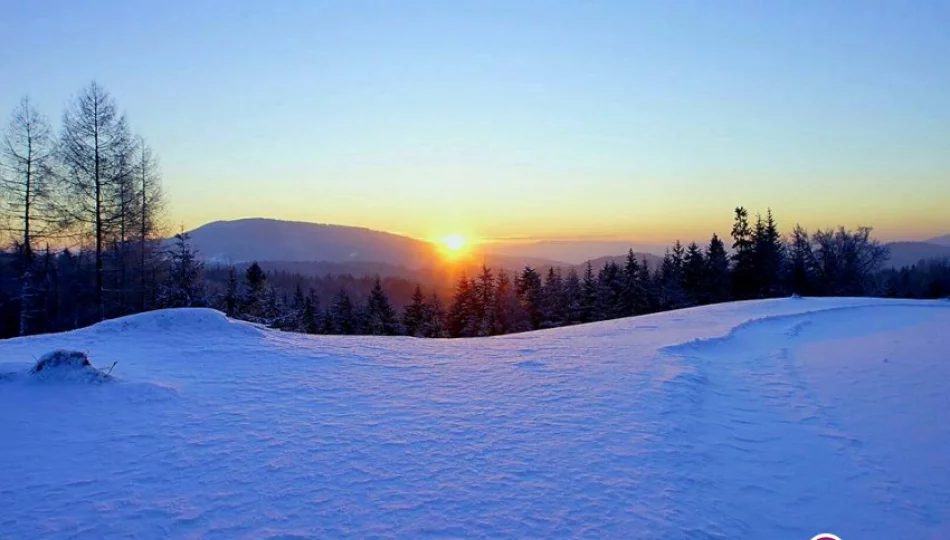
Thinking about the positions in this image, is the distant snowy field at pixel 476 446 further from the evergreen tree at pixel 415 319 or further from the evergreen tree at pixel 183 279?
the evergreen tree at pixel 415 319

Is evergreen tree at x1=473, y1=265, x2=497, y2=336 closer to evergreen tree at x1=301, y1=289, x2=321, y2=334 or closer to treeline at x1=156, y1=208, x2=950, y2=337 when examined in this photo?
treeline at x1=156, y1=208, x2=950, y2=337

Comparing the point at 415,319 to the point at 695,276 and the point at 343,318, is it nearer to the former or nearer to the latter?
the point at 343,318

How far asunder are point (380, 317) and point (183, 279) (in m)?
16.1

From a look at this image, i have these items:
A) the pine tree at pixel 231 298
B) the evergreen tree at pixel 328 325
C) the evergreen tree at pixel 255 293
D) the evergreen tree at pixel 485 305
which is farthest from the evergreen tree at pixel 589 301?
the pine tree at pixel 231 298

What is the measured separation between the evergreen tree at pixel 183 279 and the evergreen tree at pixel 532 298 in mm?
24521

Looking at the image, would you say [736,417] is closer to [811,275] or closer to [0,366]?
[0,366]

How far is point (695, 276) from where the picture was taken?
128 feet

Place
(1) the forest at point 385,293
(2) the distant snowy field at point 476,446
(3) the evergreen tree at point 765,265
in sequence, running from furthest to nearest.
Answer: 1. (3) the evergreen tree at point 765,265
2. (1) the forest at point 385,293
3. (2) the distant snowy field at point 476,446

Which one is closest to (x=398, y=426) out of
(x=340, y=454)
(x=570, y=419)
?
(x=340, y=454)

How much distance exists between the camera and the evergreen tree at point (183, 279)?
79.7ft

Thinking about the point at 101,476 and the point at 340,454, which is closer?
the point at 101,476

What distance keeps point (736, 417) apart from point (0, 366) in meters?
10.2

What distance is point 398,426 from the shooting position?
19.2 ft

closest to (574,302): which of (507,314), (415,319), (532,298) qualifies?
(532,298)
